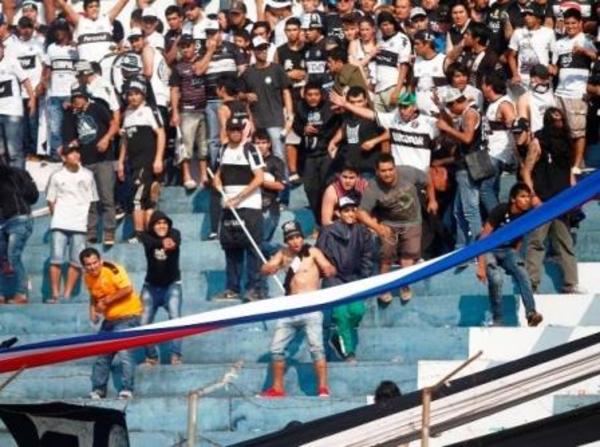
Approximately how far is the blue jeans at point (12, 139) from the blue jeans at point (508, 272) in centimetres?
633

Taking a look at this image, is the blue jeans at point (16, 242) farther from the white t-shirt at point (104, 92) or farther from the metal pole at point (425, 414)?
the metal pole at point (425, 414)

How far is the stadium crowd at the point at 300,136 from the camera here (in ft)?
63.4

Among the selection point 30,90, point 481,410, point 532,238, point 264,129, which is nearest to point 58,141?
point 30,90

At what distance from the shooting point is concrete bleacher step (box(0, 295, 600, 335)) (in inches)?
742

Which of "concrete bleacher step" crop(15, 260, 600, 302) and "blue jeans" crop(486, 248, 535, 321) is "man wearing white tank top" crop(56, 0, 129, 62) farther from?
"blue jeans" crop(486, 248, 535, 321)

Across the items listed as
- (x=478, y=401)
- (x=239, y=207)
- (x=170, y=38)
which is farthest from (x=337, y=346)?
(x=478, y=401)

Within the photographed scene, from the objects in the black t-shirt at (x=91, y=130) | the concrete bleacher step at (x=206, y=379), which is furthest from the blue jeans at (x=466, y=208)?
the black t-shirt at (x=91, y=130)

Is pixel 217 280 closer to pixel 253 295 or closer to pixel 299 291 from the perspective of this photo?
pixel 253 295

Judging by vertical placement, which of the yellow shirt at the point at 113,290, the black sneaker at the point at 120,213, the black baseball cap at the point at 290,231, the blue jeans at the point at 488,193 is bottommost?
the yellow shirt at the point at 113,290

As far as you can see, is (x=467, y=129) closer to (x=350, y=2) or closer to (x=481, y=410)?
(x=350, y=2)

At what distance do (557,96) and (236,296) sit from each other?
3.46 metres

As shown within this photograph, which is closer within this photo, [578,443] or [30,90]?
[578,443]

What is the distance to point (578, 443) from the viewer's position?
10.8 meters

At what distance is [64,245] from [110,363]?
8.17 feet
